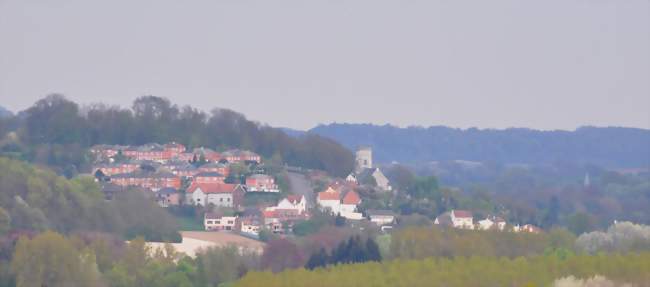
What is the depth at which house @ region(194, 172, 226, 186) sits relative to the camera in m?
118

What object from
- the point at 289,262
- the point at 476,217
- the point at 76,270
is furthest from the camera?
the point at 476,217

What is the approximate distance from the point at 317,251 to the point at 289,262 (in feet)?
7.37

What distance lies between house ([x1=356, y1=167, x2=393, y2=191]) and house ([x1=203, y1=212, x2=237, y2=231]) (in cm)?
2103

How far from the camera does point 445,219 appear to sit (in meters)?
109

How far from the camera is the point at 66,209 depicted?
8994cm

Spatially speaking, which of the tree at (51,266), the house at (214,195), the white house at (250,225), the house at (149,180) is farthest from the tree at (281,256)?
the house at (149,180)

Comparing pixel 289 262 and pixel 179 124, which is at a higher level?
pixel 179 124

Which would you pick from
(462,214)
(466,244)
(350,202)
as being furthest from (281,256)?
(350,202)

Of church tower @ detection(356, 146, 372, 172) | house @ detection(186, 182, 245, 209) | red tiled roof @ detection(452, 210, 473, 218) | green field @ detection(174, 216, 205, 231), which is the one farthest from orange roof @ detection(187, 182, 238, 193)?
church tower @ detection(356, 146, 372, 172)

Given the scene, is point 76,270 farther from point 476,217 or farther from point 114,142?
point 114,142

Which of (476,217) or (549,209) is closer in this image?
(476,217)

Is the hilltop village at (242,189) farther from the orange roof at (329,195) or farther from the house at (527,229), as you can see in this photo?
the house at (527,229)

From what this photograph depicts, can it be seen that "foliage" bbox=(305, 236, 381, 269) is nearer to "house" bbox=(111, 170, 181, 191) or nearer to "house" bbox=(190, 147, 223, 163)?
"house" bbox=(111, 170, 181, 191)

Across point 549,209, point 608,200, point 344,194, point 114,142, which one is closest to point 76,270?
point 344,194
